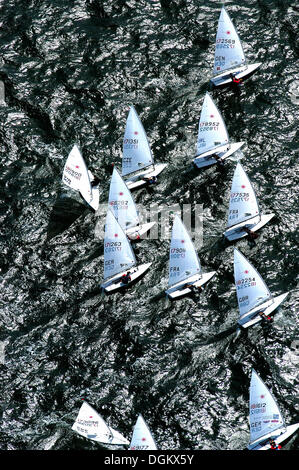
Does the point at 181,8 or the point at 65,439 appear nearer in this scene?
the point at 65,439

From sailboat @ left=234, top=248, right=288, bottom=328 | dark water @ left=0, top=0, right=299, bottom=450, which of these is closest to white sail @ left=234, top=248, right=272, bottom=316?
sailboat @ left=234, top=248, right=288, bottom=328

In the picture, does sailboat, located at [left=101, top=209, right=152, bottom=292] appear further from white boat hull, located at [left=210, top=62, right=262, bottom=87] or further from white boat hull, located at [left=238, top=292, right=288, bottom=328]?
white boat hull, located at [left=210, top=62, right=262, bottom=87]

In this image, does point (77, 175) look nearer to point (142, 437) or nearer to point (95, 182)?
point (95, 182)

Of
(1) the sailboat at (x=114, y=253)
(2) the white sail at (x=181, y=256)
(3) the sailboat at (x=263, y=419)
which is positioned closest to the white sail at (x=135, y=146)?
(1) the sailboat at (x=114, y=253)

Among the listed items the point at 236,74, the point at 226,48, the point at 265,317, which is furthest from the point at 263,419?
the point at 226,48

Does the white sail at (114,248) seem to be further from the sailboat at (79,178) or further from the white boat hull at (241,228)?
the white boat hull at (241,228)

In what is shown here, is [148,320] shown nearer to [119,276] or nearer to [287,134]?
[119,276]

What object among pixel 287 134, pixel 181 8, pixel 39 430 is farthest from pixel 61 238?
pixel 181 8

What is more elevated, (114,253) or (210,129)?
(210,129)
